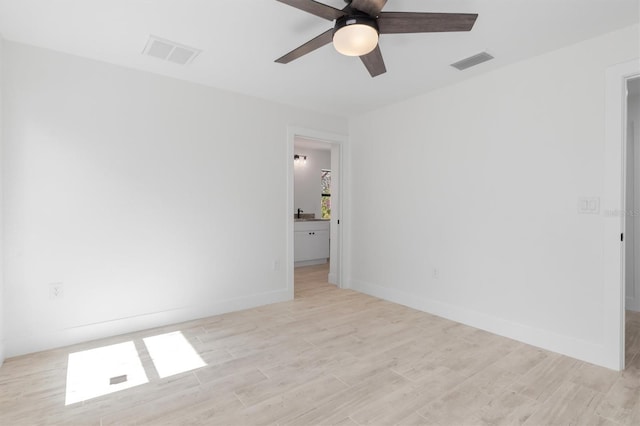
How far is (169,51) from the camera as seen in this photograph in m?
2.71

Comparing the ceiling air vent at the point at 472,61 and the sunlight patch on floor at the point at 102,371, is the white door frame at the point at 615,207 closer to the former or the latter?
the ceiling air vent at the point at 472,61

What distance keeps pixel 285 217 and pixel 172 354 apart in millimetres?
2001

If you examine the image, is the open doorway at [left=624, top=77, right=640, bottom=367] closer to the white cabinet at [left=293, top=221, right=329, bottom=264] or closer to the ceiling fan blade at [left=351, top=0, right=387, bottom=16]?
the ceiling fan blade at [left=351, top=0, right=387, bottom=16]

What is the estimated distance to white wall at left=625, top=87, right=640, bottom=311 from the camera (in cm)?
372

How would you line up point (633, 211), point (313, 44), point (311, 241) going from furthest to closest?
point (311, 241), point (633, 211), point (313, 44)

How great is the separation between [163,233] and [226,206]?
0.71 metres

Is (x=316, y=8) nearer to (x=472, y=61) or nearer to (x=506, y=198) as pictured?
(x=472, y=61)

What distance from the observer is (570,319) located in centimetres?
263

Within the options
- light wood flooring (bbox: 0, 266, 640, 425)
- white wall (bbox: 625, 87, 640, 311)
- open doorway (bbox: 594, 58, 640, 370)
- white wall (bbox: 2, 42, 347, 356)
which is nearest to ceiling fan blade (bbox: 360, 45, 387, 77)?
open doorway (bbox: 594, 58, 640, 370)

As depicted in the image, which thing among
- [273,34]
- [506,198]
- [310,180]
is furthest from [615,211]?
[310,180]

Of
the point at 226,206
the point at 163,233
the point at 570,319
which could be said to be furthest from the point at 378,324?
the point at 163,233

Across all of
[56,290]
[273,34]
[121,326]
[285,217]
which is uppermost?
[273,34]

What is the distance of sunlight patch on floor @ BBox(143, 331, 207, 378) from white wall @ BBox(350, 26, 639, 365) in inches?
95.5

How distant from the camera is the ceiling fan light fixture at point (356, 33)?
1.80 metres
